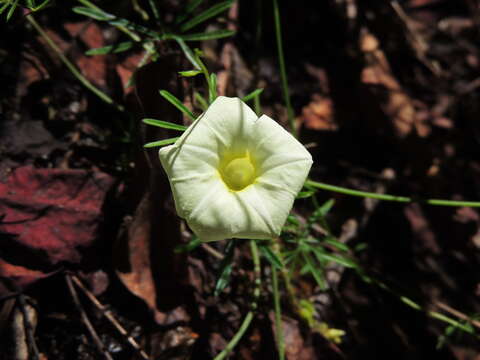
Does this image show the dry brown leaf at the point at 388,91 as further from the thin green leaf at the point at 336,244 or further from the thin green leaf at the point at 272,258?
the thin green leaf at the point at 272,258

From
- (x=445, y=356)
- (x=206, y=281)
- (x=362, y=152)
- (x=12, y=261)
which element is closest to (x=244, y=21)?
(x=362, y=152)

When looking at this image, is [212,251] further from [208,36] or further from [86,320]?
[208,36]

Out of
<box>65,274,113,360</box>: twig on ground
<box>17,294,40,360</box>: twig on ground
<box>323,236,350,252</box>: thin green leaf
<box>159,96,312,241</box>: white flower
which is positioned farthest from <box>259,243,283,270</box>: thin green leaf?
<box>17,294,40,360</box>: twig on ground

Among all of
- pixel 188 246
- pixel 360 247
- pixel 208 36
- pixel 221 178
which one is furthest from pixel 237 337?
pixel 208 36

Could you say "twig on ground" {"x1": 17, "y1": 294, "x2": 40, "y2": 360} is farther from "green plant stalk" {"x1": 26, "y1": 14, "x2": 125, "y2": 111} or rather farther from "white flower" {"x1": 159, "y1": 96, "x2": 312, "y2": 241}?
"green plant stalk" {"x1": 26, "y1": 14, "x2": 125, "y2": 111}

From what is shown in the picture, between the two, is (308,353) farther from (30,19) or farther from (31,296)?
(30,19)
